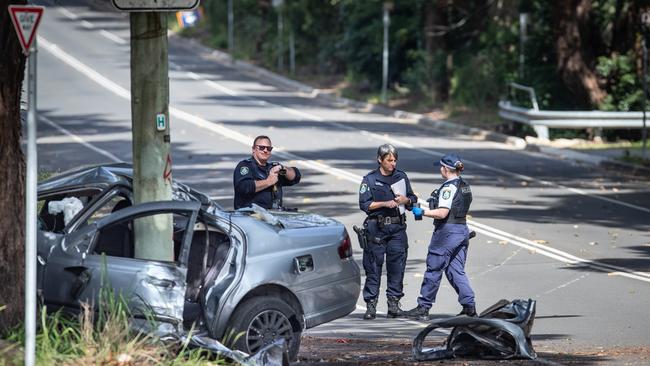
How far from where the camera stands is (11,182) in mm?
9016

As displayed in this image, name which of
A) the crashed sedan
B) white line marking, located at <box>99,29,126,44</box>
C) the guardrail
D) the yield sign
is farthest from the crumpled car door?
white line marking, located at <box>99,29,126,44</box>

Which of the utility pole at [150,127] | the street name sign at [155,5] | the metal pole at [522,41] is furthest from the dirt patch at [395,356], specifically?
the metal pole at [522,41]

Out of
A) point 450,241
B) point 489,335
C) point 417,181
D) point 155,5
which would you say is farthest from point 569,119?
point 155,5

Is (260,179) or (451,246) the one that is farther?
(260,179)

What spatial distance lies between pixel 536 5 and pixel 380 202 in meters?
25.1

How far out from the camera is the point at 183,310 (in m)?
9.51

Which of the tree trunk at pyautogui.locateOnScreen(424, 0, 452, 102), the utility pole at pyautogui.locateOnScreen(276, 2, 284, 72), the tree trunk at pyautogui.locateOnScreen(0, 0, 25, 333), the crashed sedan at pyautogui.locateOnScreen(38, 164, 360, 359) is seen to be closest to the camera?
the tree trunk at pyautogui.locateOnScreen(0, 0, 25, 333)

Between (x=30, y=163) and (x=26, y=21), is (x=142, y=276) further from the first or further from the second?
(x=26, y=21)

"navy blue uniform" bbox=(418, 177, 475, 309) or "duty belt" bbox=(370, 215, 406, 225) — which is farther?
"duty belt" bbox=(370, 215, 406, 225)

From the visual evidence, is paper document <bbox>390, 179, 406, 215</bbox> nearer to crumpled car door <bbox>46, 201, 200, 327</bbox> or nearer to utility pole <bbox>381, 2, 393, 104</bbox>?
crumpled car door <bbox>46, 201, 200, 327</bbox>

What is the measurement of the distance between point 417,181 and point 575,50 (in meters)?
10.5

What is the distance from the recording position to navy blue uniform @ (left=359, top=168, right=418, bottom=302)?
42.1 feet

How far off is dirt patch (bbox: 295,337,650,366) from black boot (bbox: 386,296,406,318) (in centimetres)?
124

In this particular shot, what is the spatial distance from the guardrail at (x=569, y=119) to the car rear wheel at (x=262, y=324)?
22097mm
